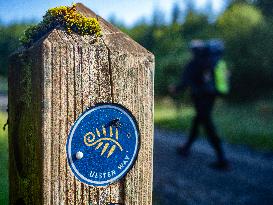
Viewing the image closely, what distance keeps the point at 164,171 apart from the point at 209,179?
A: 72 cm

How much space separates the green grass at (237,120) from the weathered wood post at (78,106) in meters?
6.88

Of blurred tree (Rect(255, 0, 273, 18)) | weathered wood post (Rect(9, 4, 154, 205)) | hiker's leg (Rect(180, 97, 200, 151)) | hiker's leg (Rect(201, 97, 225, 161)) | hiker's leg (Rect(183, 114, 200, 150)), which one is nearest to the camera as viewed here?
weathered wood post (Rect(9, 4, 154, 205))

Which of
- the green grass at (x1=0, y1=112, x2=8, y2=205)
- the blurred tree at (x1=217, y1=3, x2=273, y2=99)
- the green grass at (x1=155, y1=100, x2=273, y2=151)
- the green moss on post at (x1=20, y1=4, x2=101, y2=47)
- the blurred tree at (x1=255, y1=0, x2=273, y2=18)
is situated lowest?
the green grass at (x1=0, y1=112, x2=8, y2=205)

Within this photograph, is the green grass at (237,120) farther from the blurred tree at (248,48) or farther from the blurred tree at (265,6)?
the blurred tree at (265,6)

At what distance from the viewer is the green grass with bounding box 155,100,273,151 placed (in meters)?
8.05

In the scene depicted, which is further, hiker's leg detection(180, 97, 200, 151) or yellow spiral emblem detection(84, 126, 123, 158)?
hiker's leg detection(180, 97, 200, 151)

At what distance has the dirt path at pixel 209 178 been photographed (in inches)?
202

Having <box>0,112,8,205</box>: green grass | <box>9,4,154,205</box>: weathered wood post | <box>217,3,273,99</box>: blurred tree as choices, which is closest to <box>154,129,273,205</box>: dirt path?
<box>0,112,8,205</box>: green grass

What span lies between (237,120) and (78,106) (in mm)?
7956

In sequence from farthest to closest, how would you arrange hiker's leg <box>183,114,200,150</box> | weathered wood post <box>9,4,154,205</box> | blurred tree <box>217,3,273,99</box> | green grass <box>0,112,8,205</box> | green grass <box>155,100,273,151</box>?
1. blurred tree <box>217,3,273,99</box>
2. green grass <box>155,100,273,151</box>
3. hiker's leg <box>183,114,200,150</box>
4. green grass <box>0,112,8,205</box>
5. weathered wood post <box>9,4,154,205</box>

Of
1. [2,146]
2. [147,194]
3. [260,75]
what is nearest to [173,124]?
[260,75]

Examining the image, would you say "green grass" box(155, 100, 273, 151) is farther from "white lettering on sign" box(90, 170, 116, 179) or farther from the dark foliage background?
"white lettering on sign" box(90, 170, 116, 179)

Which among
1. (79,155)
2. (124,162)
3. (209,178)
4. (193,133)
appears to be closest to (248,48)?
(193,133)

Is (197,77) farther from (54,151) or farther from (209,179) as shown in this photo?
(54,151)
